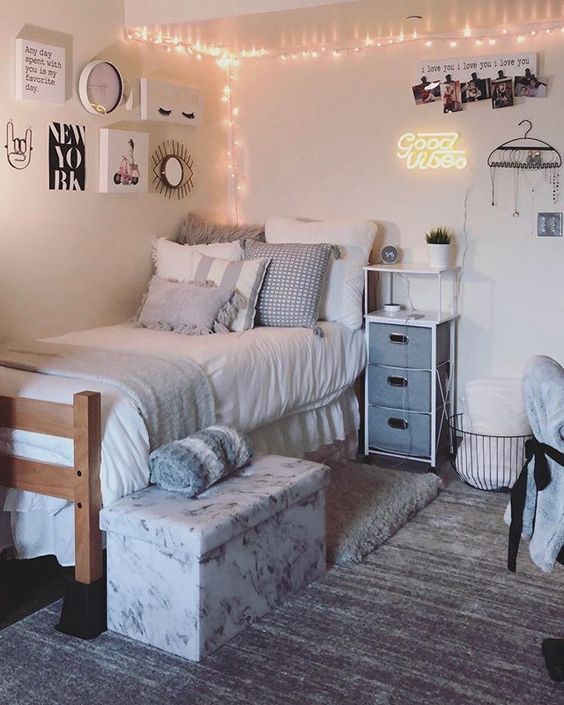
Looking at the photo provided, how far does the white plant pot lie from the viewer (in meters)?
4.04

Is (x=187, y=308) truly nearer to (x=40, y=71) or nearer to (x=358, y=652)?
(x=40, y=71)

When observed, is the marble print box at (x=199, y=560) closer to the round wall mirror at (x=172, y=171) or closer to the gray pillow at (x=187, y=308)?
the gray pillow at (x=187, y=308)

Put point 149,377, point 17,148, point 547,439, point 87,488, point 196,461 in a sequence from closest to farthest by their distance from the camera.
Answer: point 547,439 < point 87,488 < point 196,461 < point 149,377 < point 17,148

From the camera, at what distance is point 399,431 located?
13.4 feet

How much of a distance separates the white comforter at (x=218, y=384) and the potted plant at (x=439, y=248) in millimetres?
492

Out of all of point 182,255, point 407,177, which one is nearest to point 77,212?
point 182,255

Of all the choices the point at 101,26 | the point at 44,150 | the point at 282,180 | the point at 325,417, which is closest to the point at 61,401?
the point at 44,150

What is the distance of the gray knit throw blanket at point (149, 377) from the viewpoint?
2820mm

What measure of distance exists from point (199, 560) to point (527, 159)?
2.48 meters

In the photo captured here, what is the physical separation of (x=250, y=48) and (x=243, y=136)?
447 millimetres

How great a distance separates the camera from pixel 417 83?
4125 millimetres

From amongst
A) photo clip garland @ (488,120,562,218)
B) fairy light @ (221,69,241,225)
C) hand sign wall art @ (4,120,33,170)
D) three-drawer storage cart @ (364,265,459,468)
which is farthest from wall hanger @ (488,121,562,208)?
hand sign wall art @ (4,120,33,170)

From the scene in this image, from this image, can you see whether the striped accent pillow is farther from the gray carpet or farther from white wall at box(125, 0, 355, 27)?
the gray carpet

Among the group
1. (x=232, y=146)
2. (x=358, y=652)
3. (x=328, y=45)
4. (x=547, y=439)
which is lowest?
(x=358, y=652)
